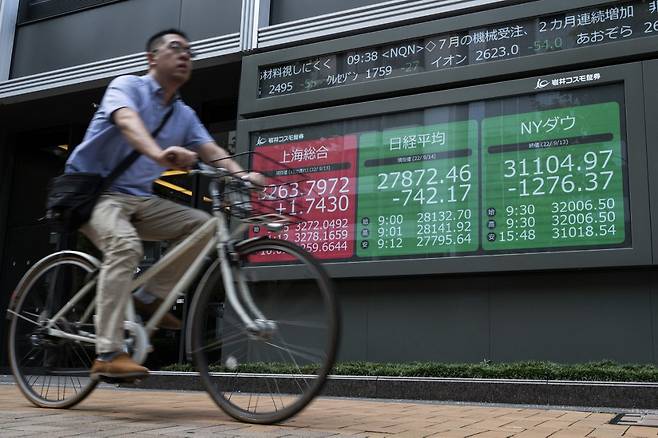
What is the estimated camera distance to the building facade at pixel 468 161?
18.8 ft

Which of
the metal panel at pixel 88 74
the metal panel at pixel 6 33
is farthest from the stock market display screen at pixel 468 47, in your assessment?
the metal panel at pixel 6 33

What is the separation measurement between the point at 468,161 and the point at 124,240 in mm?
3919

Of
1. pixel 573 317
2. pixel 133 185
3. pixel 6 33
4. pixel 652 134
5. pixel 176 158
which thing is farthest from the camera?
pixel 6 33

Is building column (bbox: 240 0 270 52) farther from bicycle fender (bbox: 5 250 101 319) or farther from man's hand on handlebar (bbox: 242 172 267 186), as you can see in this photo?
man's hand on handlebar (bbox: 242 172 267 186)

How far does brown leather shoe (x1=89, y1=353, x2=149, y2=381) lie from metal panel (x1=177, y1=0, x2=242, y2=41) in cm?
593

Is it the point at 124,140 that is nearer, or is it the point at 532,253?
the point at 124,140

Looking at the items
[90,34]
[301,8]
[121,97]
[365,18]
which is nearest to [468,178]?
[365,18]

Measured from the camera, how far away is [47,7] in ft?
33.3

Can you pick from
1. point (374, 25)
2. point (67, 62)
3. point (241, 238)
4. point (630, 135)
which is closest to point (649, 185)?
point (630, 135)

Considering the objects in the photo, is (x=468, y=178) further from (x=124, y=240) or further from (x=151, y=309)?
(x=124, y=240)

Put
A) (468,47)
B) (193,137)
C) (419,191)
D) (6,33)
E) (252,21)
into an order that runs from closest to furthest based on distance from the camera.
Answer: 1. (193,137)
2. (419,191)
3. (468,47)
4. (252,21)
5. (6,33)

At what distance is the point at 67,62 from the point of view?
31.6 ft

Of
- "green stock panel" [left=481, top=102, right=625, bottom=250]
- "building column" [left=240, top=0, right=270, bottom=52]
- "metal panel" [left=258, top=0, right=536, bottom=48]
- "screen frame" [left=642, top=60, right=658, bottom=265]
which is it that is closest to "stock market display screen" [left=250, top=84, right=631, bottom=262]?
"green stock panel" [left=481, top=102, right=625, bottom=250]

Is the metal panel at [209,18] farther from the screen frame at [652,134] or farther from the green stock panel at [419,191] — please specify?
the screen frame at [652,134]
